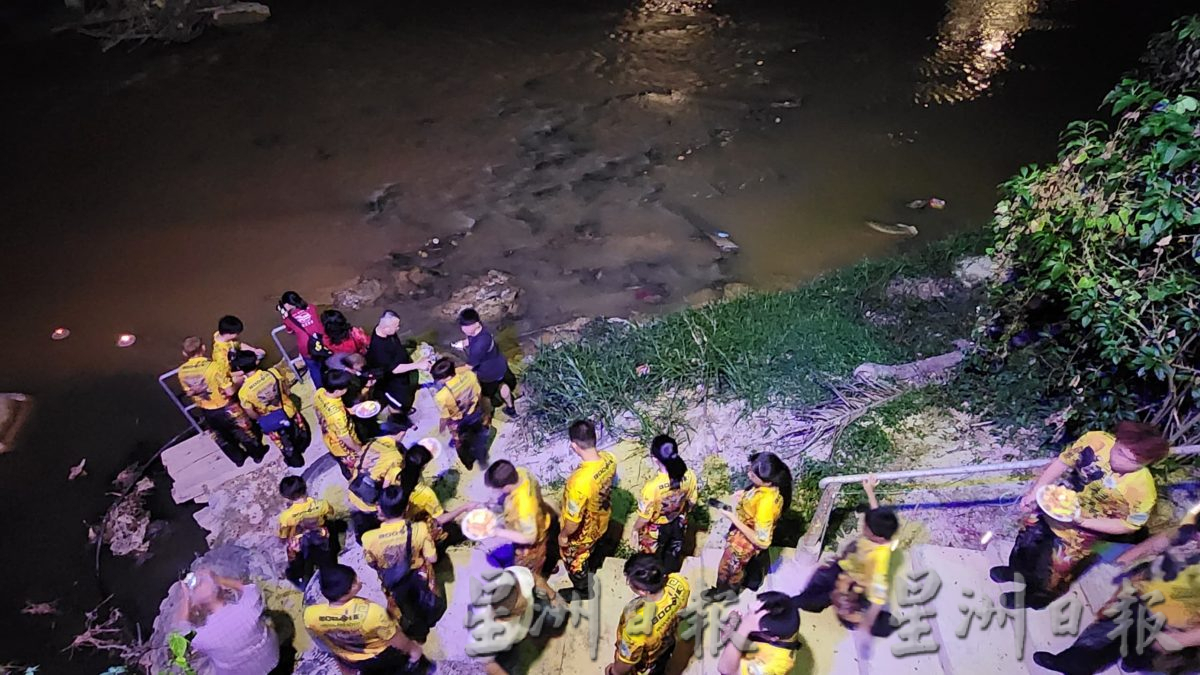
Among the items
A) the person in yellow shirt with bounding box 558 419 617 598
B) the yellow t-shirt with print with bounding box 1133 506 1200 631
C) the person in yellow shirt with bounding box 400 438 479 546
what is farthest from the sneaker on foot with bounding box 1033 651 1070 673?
the person in yellow shirt with bounding box 400 438 479 546

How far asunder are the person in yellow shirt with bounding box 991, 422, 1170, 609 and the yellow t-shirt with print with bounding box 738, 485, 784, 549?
1.52m

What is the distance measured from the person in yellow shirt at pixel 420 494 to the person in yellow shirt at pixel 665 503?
1.15 metres

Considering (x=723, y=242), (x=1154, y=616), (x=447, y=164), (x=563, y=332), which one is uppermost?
(x=1154, y=616)

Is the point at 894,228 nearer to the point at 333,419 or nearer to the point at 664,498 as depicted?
the point at 664,498

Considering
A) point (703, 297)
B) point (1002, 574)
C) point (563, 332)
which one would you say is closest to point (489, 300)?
point (563, 332)

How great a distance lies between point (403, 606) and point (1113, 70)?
14881 mm

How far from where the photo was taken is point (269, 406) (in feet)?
Result: 20.8

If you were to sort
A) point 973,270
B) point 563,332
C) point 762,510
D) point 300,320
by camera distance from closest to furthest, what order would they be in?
point 762,510, point 300,320, point 973,270, point 563,332

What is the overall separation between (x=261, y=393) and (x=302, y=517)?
1581 mm

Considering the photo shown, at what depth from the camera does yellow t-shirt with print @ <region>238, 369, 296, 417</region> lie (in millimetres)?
6223

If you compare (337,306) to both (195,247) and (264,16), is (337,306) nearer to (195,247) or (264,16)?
(195,247)

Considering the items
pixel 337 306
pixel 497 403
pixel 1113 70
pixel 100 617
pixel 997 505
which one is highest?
pixel 1113 70

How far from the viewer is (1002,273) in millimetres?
5906

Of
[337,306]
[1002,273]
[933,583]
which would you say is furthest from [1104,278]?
[337,306]
